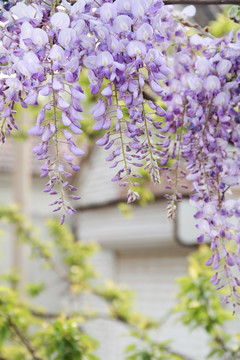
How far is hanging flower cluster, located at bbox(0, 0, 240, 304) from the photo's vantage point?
1.14m

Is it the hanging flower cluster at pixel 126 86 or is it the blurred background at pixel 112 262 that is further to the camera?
the blurred background at pixel 112 262

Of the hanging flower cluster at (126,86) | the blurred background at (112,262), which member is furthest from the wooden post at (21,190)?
the hanging flower cluster at (126,86)

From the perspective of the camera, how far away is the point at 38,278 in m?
11.7

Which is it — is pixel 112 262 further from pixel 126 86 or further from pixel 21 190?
pixel 126 86

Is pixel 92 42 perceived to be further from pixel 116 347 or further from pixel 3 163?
pixel 3 163

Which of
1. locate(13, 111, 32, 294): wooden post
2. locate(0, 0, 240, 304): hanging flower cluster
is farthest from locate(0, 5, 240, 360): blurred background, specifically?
locate(0, 0, 240, 304): hanging flower cluster

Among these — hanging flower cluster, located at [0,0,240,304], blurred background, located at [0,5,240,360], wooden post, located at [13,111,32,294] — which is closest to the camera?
hanging flower cluster, located at [0,0,240,304]

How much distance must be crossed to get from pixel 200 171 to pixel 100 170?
777cm

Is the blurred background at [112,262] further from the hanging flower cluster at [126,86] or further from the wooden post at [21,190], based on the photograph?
the hanging flower cluster at [126,86]

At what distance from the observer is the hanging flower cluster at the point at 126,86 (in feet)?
3.75

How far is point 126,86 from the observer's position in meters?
1.19

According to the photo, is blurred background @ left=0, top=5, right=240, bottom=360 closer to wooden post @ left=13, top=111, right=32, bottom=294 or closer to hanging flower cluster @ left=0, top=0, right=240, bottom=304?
wooden post @ left=13, top=111, right=32, bottom=294

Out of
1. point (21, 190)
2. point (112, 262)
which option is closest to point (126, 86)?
point (21, 190)

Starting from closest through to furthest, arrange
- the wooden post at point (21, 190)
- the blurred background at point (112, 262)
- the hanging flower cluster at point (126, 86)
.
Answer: the hanging flower cluster at point (126, 86)
the blurred background at point (112, 262)
the wooden post at point (21, 190)
